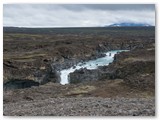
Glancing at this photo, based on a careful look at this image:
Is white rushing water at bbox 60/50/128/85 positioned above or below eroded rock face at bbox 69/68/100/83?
above

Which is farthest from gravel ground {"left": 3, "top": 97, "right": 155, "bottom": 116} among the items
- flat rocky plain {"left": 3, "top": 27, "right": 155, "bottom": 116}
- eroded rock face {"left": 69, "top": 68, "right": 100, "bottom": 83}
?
eroded rock face {"left": 69, "top": 68, "right": 100, "bottom": 83}

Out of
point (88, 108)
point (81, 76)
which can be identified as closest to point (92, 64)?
point (81, 76)

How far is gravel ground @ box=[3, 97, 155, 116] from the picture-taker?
7.96 m

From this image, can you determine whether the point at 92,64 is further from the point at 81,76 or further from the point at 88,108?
the point at 88,108

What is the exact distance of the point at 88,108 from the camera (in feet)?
26.8

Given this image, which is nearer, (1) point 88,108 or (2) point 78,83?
(1) point 88,108

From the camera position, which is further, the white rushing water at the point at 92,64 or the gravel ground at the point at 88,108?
the white rushing water at the point at 92,64

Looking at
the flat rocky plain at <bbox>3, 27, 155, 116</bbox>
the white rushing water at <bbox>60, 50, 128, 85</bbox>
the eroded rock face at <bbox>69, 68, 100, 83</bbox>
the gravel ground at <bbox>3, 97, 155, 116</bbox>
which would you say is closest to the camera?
the gravel ground at <bbox>3, 97, 155, 116</bbox>

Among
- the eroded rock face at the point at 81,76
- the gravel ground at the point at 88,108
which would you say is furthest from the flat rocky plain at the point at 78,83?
the eroded rock face at the point at 81,76

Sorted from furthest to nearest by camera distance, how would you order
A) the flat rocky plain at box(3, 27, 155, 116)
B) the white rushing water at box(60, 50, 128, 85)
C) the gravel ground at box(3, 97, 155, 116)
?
1. the white rushing water at box(60, 50, 128, 85)
2. the flat rocky plain at box(3, 27, 155, 116)
3. the gravel ground at box(3, 97, 155, 116)

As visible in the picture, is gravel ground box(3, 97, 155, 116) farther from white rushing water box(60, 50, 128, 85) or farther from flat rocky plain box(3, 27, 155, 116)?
white rushing water box(60, 50, 128, 85)

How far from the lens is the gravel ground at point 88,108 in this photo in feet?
26.1

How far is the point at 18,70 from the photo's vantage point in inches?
560

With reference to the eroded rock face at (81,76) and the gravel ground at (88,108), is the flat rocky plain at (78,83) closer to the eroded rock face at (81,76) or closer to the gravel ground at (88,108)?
the gravel ground at (88,108)
